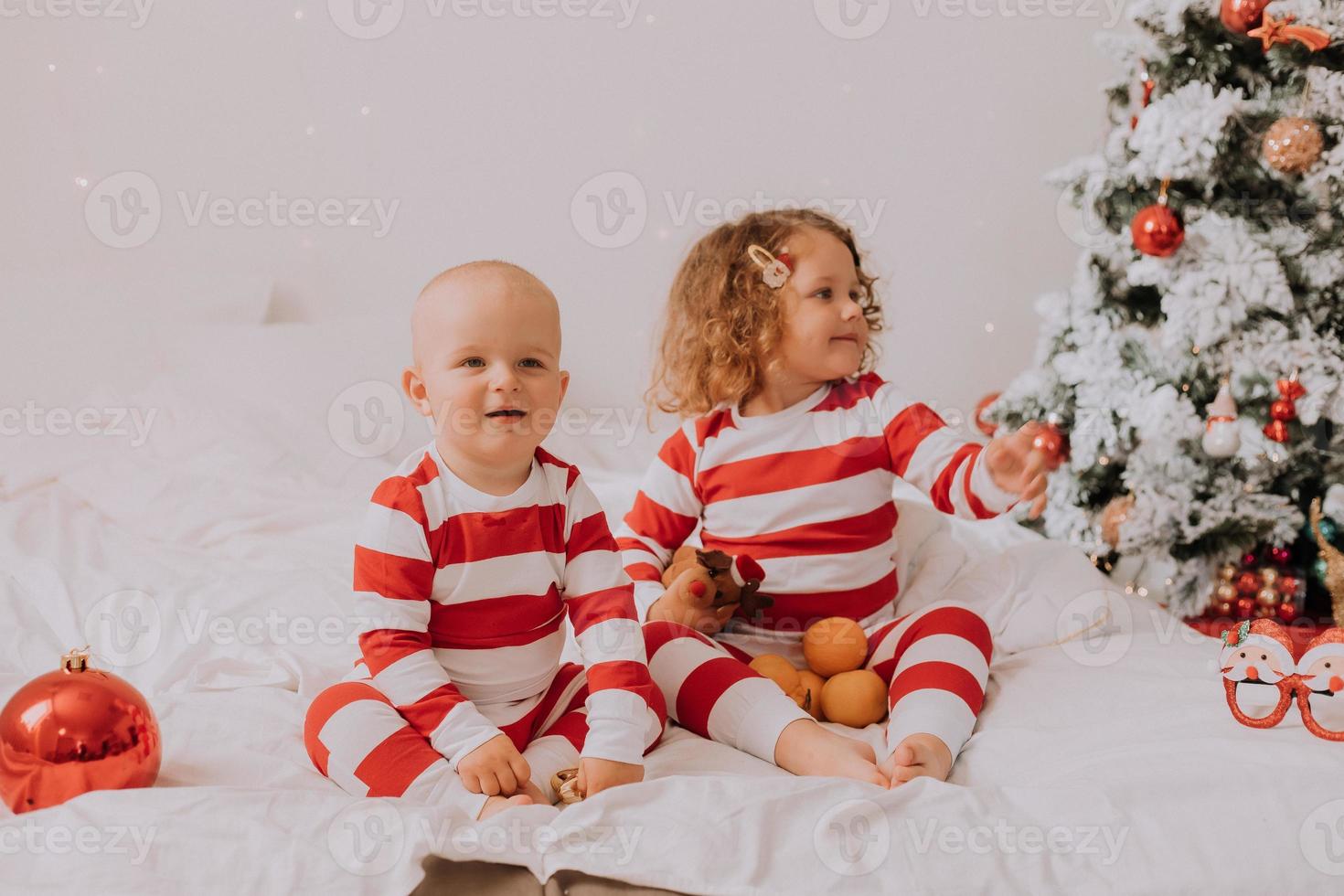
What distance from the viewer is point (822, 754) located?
1128mm

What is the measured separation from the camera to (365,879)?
0.88 meters

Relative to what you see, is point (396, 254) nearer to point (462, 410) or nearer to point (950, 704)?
point (462, 410)

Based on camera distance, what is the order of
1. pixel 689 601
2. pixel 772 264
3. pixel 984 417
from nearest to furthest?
pixel 689 601 < pixel 772 264 < pixel 984 417

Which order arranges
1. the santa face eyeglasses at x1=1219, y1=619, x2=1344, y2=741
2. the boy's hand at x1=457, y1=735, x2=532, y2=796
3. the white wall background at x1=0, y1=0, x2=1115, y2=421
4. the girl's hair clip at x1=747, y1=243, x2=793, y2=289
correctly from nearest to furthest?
the boy's hand at x1=457, y1=735, x2=532, y2=796 → the santa face eyeglasses at x1=1219, y1=619, x2=1344, y2=741 → the girl's hair clip at x1=747, y1=243, x2=793, y2=289 → the white wall background at x1=0, y1=0, x2=1115, y2=421

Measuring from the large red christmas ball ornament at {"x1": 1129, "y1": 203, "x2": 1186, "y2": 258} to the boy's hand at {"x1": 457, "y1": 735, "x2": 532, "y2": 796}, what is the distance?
1.35 metres

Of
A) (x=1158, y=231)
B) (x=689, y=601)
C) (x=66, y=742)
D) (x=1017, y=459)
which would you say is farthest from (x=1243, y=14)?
(x=66, y=742)

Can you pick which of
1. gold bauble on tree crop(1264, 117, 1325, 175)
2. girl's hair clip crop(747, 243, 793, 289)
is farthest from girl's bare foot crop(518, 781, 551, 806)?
gold bauble on tree crop(1264, 117, 1325, 175)

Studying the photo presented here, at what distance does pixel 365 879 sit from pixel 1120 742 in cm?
75

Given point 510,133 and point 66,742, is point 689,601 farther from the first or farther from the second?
point 510,133

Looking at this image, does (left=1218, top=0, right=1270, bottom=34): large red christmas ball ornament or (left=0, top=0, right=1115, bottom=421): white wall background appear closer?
(left=1218, top=0, right=1270, bottom=34): large red christmas ball ornament

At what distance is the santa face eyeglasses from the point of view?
1.12 meters

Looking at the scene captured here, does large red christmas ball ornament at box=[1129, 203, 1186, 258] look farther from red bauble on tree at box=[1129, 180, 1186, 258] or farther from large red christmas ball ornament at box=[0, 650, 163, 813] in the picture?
large red christmas ball ornament at box=[0, 650, 163, 813]

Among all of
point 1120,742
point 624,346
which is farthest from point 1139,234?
point 624,346

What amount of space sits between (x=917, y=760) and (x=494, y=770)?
412 millimetres
